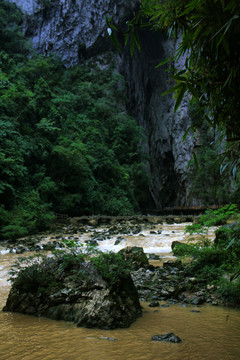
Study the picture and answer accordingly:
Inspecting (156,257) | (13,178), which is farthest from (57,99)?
(156,257)

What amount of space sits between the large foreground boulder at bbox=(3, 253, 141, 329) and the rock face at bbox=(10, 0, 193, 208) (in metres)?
28.9

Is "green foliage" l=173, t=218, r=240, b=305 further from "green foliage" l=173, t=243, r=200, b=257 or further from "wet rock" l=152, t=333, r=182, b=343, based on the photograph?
"wet rock" l=152, t=333, r=182, b=343

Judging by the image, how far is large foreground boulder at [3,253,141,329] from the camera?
3.22m

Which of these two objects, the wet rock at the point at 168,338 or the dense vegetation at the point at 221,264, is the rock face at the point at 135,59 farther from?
the wet rock at the point at 168,338

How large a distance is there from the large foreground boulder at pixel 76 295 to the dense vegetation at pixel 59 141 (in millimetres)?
9449

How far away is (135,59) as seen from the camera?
40.8m

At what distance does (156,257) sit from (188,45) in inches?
286

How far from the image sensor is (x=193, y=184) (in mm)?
32188

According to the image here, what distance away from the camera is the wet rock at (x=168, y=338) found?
110 inches

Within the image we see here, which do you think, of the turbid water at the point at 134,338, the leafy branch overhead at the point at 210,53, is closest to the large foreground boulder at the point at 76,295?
the turbid water at the point at 134,338

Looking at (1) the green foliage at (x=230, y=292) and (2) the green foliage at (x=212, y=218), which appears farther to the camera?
(2) the green foliage at (x=212, y=218)

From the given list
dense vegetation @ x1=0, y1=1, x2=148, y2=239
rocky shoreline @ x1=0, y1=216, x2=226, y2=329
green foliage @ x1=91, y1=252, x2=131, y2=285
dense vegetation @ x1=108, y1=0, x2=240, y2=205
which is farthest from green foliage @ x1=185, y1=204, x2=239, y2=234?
dense vegetation @ x1=0, y1=1, x2=148, y2=239

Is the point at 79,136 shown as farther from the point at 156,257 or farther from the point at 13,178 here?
the point at 156,257

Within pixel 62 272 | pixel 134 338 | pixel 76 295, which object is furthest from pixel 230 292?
pixel 62 272
